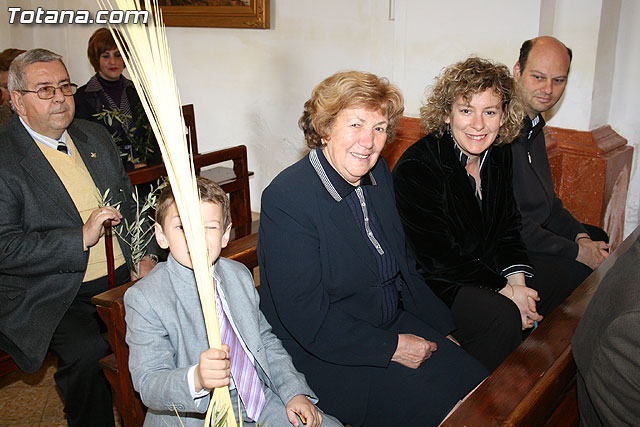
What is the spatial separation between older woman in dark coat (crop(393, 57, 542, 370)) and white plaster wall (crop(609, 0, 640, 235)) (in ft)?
6.43

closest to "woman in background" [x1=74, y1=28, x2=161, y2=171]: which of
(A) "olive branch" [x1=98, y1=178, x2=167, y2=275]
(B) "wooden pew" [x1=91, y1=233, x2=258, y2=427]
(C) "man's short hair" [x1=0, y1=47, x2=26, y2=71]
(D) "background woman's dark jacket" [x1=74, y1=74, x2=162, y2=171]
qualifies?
(D) "background woman's dark jacket" [x1=74, y1=74, x2=162, y2=171]

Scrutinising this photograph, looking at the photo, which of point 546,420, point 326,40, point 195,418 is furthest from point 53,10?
point 546,420

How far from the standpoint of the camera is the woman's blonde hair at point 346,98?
6.94ft

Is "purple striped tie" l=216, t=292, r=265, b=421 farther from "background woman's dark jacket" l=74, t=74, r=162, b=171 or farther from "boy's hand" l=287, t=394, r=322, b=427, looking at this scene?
"background woman's dark jacket" l=74, t=74, r=162, b=171

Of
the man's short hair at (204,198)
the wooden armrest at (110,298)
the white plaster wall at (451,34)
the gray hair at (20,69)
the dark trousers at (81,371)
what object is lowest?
the dark trousers at (81,371)

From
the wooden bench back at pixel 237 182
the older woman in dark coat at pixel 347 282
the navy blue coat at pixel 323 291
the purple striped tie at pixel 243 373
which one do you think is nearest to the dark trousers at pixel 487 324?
the older woman in dark coat at pixel 347 282

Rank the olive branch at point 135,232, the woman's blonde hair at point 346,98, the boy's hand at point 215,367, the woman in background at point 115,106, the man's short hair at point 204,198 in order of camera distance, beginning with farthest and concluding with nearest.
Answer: the woman in background at point 115,106 → the olive branch at point 135,232 → the woman's blonde hair at point 346,98 → the man's short hair at point 204,198 → the boy's hand at point 215,367

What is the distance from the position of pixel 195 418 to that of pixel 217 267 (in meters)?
0.46

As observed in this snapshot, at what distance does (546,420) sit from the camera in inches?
65.7

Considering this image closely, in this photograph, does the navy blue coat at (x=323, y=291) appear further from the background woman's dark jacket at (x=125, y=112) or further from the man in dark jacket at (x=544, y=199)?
the background woman's dark jacket at (x=125, y=112)

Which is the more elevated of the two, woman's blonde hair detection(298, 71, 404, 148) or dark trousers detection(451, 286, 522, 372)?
woman's blonde hair detection(298, 71, 404, 148)

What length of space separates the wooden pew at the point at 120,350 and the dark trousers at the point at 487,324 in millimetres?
902

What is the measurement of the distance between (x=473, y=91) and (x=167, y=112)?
172cm

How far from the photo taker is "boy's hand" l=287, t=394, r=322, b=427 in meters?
1.77
